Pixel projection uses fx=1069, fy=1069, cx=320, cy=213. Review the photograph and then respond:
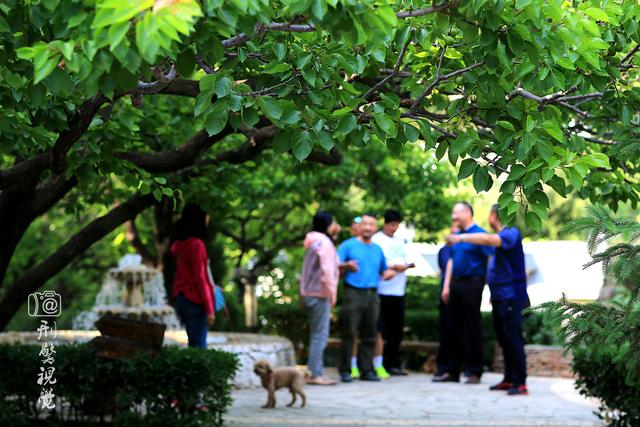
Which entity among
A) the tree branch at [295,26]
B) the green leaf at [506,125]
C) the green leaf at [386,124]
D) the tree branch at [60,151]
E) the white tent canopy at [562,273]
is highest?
the white tent canopy at [562,273]

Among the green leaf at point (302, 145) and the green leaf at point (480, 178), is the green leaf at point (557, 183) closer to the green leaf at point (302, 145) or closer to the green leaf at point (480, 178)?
the green leaf at point (480, 178)

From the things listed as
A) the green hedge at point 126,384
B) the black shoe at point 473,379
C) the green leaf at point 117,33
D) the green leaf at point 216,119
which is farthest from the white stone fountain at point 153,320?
the green leaf at point 117,33

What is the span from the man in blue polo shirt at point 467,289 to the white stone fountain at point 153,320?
2.17m

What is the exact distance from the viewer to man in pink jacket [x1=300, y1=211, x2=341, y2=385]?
12.0 m

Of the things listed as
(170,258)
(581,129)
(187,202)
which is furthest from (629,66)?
(170,258)

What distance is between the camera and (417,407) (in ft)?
34.8

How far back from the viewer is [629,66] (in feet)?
20.3

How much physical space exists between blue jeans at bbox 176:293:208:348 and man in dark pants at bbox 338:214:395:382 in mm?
3085

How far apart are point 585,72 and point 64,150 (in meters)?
3.12

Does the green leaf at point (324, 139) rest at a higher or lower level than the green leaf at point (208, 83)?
lower

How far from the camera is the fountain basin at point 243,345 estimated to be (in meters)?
12.4

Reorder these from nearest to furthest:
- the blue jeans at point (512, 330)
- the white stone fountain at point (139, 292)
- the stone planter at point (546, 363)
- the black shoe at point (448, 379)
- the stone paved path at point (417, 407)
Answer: the stone paved path at point (417, 407), the blue jeans at point (512, 330), the black shoe at point (448, 379), the white stone fountain at point (139, 292), the stone planter at point (546, 363)

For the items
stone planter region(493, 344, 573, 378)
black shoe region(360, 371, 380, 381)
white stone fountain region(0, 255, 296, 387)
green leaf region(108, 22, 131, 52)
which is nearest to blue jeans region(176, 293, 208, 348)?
white stone fountain region(0, 255, 296, 387)

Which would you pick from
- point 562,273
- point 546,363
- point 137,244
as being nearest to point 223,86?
point 546,363
